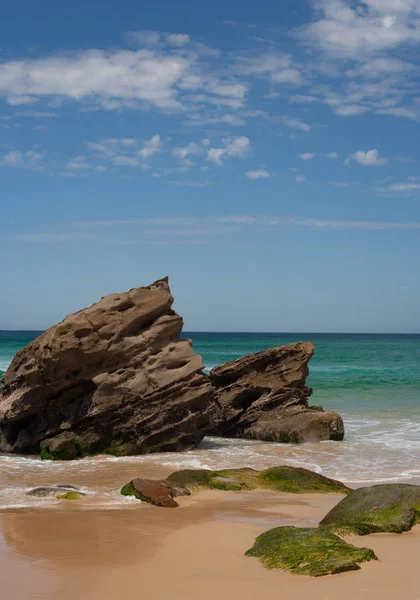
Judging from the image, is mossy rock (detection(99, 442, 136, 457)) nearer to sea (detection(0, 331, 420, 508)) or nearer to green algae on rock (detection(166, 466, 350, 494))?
sea (detection(0, 331, 420, 508))

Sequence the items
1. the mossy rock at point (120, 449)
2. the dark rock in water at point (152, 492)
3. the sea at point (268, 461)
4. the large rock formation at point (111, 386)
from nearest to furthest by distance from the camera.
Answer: the dark rock in water at point (152, 492) → the sea at point (268, 461) → the mossy rock at point (120, 449) → the large rock formation at point (111, 386)

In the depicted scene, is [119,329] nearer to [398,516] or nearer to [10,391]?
[10,391]

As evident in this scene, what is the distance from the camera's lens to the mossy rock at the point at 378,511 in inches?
343

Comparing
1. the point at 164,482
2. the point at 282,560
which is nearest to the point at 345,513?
the point at 282,560

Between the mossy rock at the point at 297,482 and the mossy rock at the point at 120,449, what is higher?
the mossy rock at the point at 297,482

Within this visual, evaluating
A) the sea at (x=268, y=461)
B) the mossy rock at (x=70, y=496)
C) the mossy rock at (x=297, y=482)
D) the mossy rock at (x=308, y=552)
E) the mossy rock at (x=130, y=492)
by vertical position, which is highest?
the mossy rock at (x=308, y=552)

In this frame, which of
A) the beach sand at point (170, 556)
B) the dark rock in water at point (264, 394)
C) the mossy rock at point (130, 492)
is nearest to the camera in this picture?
the beach sand at point (170, 556)

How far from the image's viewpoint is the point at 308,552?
24.2 feet

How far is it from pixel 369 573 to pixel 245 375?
1491cm

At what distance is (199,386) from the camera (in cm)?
1773

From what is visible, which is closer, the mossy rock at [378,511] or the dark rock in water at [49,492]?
the mossy rock at [378,511]

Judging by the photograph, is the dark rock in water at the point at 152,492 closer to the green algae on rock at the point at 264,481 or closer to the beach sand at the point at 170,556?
the beach sand at the point at 170,556

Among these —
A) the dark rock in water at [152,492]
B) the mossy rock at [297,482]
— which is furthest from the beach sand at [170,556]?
the mossy rock at [297,482]

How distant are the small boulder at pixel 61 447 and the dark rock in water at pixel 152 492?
518 cm
